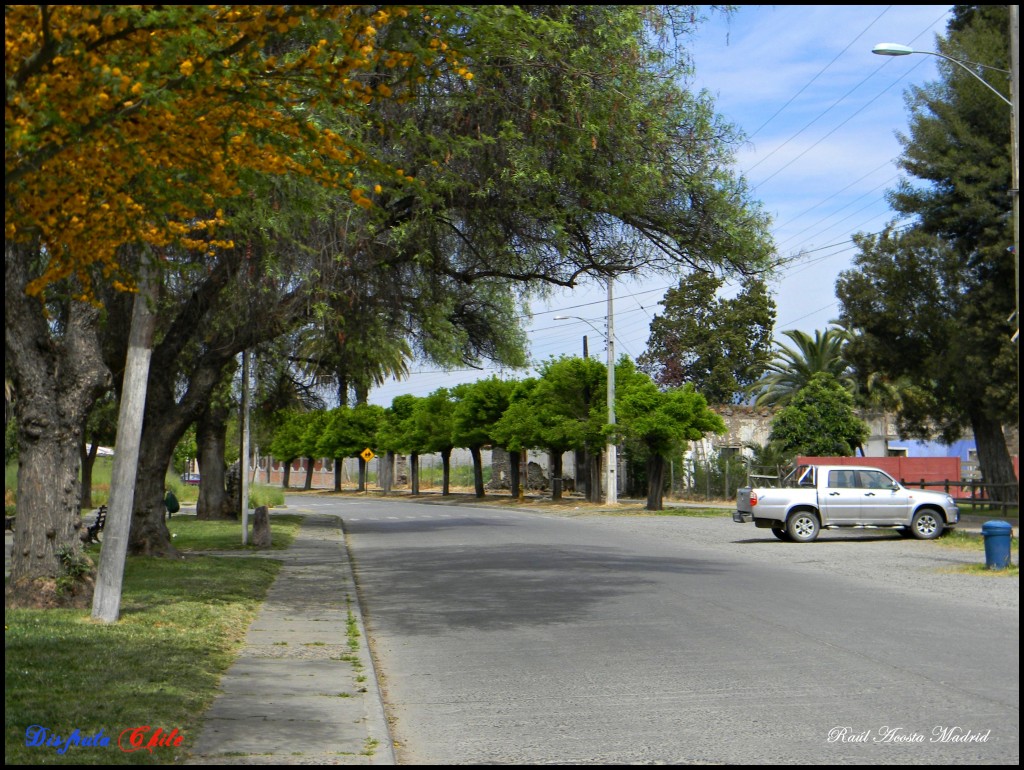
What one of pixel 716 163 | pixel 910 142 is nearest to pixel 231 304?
pixel 716 163

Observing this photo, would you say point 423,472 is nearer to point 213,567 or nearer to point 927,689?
point 213,567

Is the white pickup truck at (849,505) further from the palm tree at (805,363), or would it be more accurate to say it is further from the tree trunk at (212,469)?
the palm tree at (805,363)

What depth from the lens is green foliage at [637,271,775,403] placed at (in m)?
70.9

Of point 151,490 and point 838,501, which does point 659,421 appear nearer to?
point 838,501

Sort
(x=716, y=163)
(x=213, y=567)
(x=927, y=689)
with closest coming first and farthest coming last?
1. (x=927, y=689)
2. (x=716, y=163)
3. (x=213, y=567)

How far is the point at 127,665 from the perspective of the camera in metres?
8.83

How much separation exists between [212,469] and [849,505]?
67.3 feet

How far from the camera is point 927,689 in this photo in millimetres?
8414

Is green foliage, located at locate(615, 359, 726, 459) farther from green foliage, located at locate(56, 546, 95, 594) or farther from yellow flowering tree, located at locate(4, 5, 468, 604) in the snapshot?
yellow flowering tree, located at locate(4, 5, 468, 604)

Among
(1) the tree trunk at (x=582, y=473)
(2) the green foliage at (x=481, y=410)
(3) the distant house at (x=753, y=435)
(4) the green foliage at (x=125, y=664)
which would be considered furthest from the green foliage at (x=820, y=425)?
(4) the green foliage at (x=125, y=664)

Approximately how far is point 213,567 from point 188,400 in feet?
10.5

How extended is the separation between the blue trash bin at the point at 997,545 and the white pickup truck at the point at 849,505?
679 cm

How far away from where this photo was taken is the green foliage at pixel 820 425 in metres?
46.0

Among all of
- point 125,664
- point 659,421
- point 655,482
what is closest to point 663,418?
point 659,421
